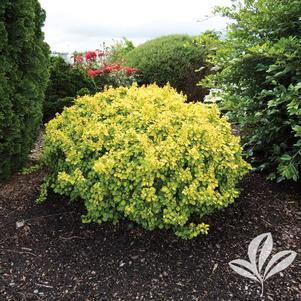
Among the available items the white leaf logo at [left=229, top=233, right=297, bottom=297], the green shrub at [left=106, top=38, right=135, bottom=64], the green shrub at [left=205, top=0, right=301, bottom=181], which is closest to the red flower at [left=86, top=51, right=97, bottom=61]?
the green shrub at [left=106, top=38, right=135, bottom=64]

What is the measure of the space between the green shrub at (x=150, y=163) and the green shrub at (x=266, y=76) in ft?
2.32

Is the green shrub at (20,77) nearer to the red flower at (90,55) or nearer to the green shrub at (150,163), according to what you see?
the green shrub at (150,163)

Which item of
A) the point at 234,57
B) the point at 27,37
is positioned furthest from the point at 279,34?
the point at 27,37

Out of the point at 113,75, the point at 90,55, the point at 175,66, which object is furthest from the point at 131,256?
the point at 90,55

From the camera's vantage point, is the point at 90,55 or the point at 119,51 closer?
the point at 90,55

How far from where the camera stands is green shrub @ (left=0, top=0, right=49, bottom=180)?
160 inches

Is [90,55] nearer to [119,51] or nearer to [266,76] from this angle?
[119,51]

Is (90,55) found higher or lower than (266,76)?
higher

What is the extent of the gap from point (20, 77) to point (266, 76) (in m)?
2.47

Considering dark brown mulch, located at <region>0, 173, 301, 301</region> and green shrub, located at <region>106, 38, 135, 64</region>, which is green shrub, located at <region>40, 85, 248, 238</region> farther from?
green shrub, located at <region>106, 38, 135, 64</region>

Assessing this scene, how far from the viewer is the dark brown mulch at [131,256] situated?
9.87ft

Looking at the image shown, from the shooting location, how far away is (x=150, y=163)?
310 centimetres

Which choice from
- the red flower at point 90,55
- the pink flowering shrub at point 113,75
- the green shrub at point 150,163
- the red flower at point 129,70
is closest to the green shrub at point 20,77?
the green shrub at point 150,163

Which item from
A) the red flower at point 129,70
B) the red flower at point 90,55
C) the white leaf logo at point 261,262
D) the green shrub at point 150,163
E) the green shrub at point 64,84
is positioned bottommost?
the white leaf logo at point 261,262
